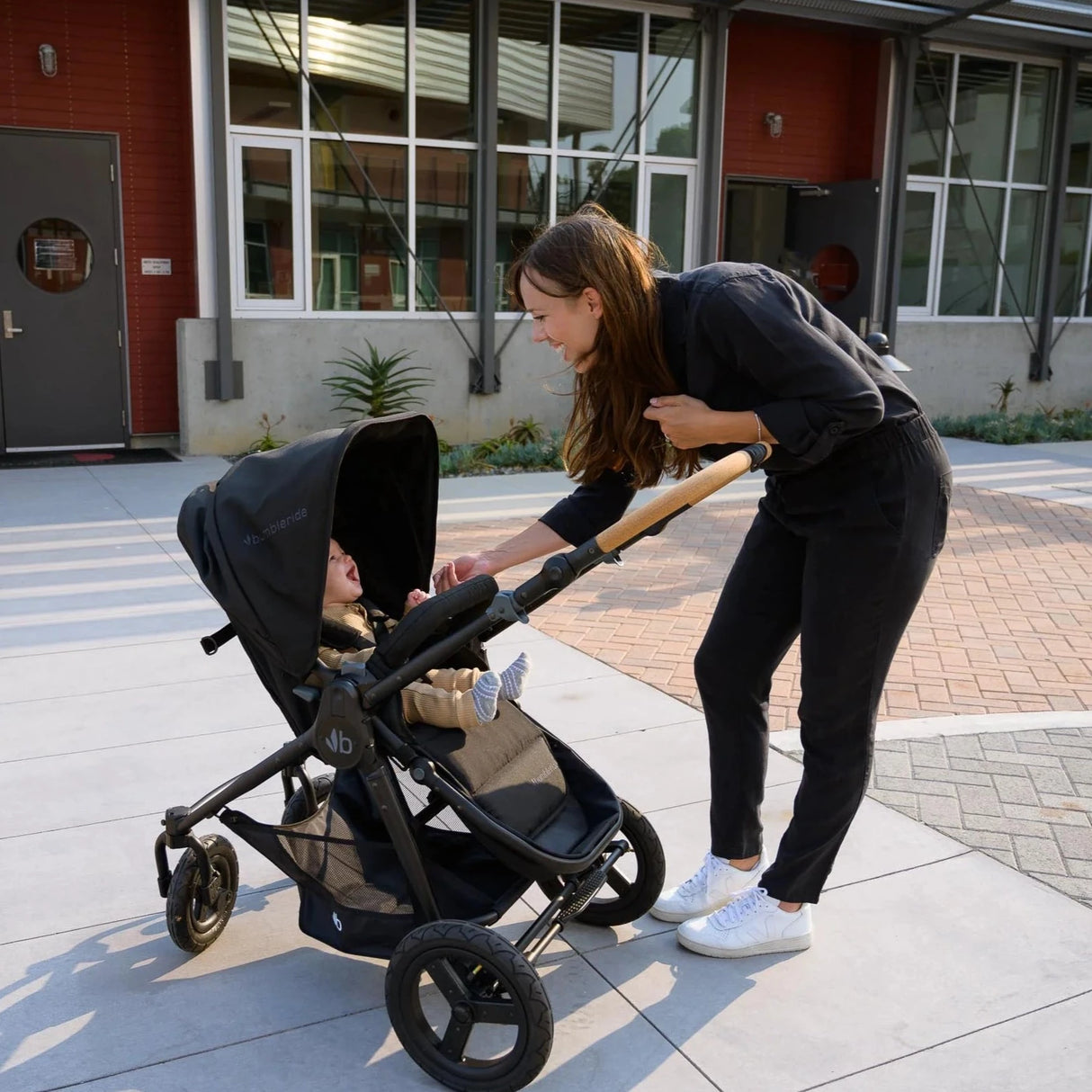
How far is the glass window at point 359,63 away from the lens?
11.0 meters

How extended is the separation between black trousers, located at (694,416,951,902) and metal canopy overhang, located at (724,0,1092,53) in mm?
10645

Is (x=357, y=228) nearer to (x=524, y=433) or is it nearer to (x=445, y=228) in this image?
(x=445, y=228)

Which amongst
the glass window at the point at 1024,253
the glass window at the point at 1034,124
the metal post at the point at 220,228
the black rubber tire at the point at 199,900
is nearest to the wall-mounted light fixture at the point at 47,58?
the metal post at the point at 220,228

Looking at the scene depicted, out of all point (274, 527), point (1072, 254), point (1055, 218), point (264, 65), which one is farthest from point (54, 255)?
point (1072, 254)

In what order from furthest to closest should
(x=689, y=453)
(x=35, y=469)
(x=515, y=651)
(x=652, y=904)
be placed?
(x=35, y=469) < (x=515, y=651) < (x=652, y=904) < (x=689, y=453)

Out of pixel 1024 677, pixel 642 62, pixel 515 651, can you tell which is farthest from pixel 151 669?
pixel 642 62

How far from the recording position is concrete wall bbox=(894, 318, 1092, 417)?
14.4 metres

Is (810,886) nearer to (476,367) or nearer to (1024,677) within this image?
(1024,677)

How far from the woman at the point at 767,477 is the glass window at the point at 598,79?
33.4 ft

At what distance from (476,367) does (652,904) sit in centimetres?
938

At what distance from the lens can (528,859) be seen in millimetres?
2617

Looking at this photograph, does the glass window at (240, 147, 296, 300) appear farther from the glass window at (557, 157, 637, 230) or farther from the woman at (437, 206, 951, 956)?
the woman at (437, 206, 951, 956)

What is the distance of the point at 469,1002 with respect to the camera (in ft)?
8.09

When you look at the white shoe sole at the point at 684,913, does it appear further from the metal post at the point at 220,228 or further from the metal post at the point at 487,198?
the metal post at the point at 487,198
